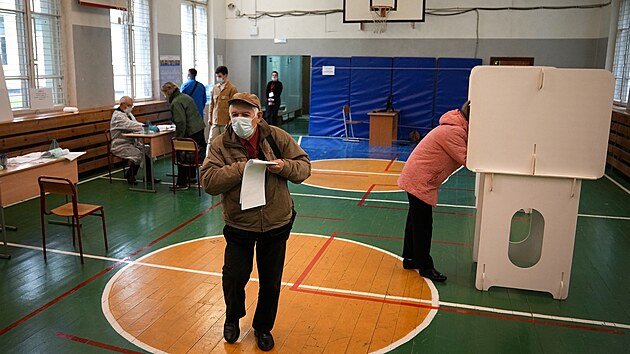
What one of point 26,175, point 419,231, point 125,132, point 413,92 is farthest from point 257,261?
point 413,92

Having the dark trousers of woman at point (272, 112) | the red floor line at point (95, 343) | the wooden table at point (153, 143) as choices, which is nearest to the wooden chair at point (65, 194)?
the red floor line at point (95, 343)

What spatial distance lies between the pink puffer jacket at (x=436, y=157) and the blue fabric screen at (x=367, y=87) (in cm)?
921

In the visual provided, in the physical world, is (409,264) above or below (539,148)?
below

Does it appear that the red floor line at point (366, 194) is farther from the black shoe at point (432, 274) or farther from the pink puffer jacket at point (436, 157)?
the pink puffer jacket at point (436, 157)

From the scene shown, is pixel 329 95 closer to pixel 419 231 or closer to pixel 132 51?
pixel 132 51

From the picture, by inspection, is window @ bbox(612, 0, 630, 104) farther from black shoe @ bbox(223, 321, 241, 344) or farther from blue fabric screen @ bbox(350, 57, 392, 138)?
black shoe @ bbox(223, 321, 241, 344)

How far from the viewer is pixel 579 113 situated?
4.18 meters

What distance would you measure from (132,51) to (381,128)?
19.4ft

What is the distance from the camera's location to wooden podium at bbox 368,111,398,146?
42.4 feet

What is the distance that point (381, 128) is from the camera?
13047mm

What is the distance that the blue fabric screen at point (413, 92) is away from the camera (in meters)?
13.3

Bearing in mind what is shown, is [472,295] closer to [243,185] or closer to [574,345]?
[574,345]

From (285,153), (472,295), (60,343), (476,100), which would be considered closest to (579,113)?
(476,100)

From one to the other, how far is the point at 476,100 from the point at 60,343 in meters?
3.57
